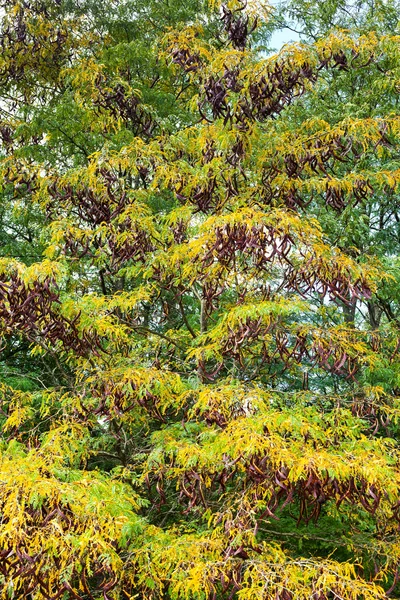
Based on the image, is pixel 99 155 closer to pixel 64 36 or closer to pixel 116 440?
pixel 116 440

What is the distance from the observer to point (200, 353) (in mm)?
3770

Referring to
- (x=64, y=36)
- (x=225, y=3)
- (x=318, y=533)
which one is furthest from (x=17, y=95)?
(x=318, y=533)

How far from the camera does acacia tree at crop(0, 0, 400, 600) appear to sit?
281 cm

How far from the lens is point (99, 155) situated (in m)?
4.11

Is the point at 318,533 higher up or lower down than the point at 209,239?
lower down

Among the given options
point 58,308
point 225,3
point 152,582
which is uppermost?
point 225,3

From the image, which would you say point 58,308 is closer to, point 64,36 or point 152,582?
point 152,582

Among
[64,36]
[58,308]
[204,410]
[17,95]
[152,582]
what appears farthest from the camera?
[17,95]

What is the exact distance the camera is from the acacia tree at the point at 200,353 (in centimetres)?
281

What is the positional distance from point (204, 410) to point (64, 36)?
4891 millimetres

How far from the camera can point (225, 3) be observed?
438 centimetres

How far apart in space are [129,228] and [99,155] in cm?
55

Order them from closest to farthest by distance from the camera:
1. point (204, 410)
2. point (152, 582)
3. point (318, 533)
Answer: point (152, 582)
point (204, 410)
point (318, 533)

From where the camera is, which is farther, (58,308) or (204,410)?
(58,308)
